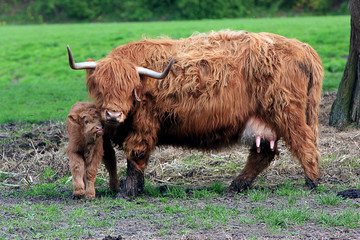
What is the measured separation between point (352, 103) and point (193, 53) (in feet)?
11.6

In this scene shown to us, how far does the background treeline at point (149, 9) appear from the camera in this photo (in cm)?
4531

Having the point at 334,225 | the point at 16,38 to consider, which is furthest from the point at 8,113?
the point at 16,38

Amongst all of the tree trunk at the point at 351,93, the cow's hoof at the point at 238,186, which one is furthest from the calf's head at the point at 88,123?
the tree trunk at the point at 351,93

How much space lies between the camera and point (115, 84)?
5676mm

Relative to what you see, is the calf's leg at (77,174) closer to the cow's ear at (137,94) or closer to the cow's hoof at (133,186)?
the cow's hoof at (133,186)

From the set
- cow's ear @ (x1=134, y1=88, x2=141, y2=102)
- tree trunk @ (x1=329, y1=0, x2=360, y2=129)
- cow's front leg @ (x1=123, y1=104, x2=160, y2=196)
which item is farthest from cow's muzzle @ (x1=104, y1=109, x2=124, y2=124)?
tree trunk @ (x1=329, y1=0, x2=360, y2=129)

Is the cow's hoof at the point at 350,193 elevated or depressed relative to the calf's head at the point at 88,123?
depressed

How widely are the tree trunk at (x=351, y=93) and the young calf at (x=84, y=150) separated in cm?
431

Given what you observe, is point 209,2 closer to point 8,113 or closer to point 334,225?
point 8,113

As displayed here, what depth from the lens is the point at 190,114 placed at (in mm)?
5988

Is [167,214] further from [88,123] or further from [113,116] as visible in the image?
[88,123]

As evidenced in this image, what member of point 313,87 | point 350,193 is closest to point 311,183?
point 350,193

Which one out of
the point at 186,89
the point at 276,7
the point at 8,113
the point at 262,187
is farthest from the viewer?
the point at 276,7

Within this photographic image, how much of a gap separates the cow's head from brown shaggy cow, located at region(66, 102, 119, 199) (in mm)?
205
